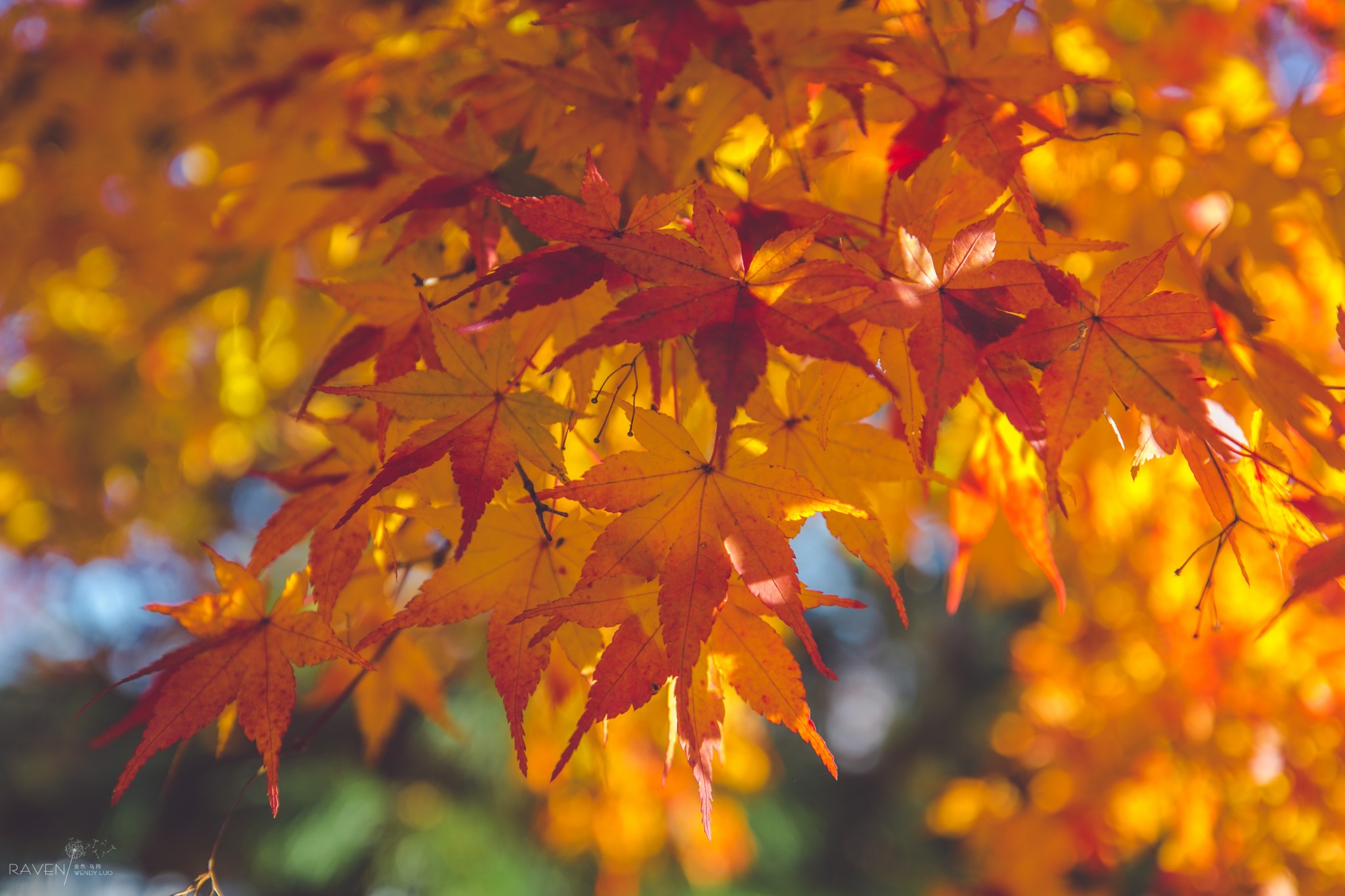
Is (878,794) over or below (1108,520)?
below

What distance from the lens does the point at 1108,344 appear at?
0.49 meters

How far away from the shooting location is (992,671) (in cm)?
522

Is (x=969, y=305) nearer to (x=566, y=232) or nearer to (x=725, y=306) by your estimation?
(x=725, y=306)

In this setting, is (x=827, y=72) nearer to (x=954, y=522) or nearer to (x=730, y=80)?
(x=730, y=80)

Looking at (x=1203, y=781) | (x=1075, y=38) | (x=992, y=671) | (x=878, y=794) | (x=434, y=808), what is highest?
(x=1075, y=38)

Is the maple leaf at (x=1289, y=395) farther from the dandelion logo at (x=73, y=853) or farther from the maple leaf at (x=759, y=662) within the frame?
the dandelion logo at (x=73, y=853)

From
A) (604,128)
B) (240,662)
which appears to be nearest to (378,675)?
(240,662)

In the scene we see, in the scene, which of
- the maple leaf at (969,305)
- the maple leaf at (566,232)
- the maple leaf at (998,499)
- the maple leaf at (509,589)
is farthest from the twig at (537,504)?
the maple leaf at (998,499)

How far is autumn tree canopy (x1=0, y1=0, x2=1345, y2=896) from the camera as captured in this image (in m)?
0.49

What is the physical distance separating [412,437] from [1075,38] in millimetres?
1375

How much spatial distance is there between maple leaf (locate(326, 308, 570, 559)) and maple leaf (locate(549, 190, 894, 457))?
9 centimetres

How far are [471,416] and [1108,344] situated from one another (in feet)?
1.42

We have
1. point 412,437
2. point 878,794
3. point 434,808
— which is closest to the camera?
point 412,437

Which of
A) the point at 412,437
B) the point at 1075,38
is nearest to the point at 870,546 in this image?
the point at 412,437
